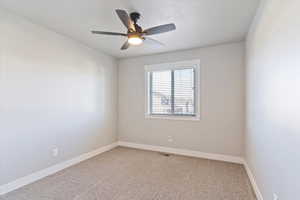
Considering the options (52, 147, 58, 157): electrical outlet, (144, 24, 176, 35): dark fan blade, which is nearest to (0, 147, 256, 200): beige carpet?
(52, 147, 58, 157): electrical outlet

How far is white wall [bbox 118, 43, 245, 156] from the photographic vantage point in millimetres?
3250

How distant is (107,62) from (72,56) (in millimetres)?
A: 1068

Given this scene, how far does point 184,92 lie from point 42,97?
9.55 ft

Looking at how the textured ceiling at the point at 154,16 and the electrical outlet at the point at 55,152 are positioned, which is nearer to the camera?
the textured ceiling at the point at 154,16

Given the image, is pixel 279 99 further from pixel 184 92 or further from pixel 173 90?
pixel 173 90

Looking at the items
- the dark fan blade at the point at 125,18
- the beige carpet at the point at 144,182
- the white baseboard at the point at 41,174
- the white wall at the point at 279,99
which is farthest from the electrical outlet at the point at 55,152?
the white wall at the point at 279,99

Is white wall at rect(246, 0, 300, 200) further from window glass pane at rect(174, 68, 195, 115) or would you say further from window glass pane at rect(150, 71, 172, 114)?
window glass pane at rect(150, 71, 172, 114)

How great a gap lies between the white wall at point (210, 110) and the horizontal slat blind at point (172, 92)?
258 mm

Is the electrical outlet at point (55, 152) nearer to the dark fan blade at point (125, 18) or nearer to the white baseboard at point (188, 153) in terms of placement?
the white baseboard at point (188, 153)

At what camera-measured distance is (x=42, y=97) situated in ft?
8.59

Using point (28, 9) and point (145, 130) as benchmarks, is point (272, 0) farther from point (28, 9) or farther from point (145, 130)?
point (145, 130)

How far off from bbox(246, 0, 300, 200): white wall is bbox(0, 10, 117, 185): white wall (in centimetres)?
316

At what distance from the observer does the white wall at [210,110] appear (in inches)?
128

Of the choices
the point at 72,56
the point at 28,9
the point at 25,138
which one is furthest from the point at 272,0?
the point at 25,138
